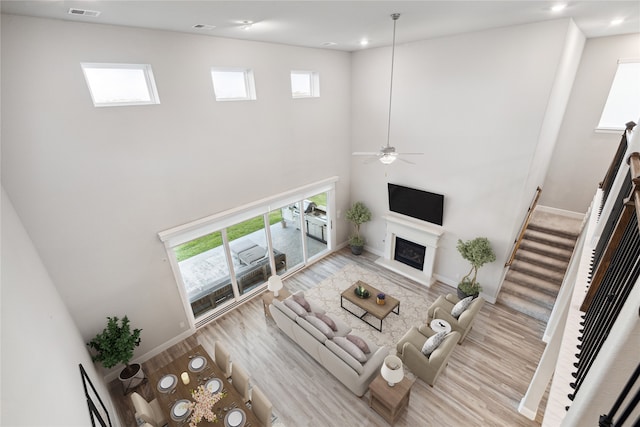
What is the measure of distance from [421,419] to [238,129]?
581cm

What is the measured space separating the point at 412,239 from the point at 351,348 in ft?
11.9

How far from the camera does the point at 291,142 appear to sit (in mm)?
6559

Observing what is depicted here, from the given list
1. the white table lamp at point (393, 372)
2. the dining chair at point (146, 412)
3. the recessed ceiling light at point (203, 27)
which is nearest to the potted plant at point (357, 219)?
the white table lamp at point (393, 372)

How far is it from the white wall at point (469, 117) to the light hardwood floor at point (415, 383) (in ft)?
4.03

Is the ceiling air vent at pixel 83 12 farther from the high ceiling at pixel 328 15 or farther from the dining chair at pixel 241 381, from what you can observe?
the dining chair at pixel 241 381

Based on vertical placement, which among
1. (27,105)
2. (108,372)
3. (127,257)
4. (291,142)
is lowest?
(108,372)

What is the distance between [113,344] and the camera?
4.46m

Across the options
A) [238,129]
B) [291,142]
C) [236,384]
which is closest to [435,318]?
[236,384]

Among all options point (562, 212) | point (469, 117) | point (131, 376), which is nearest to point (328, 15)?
point (469, 117)

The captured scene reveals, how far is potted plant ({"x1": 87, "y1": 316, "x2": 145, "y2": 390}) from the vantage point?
4.38m

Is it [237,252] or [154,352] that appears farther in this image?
[237,252]

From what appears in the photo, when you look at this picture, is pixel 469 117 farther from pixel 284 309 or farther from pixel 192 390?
pixel 192 390

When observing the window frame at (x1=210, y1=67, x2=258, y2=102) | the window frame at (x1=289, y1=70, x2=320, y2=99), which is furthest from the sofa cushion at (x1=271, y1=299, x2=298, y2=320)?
the window frame at (x1=289, y1=70, x2=320, y2=99)

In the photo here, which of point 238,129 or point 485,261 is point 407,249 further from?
point 238,129
